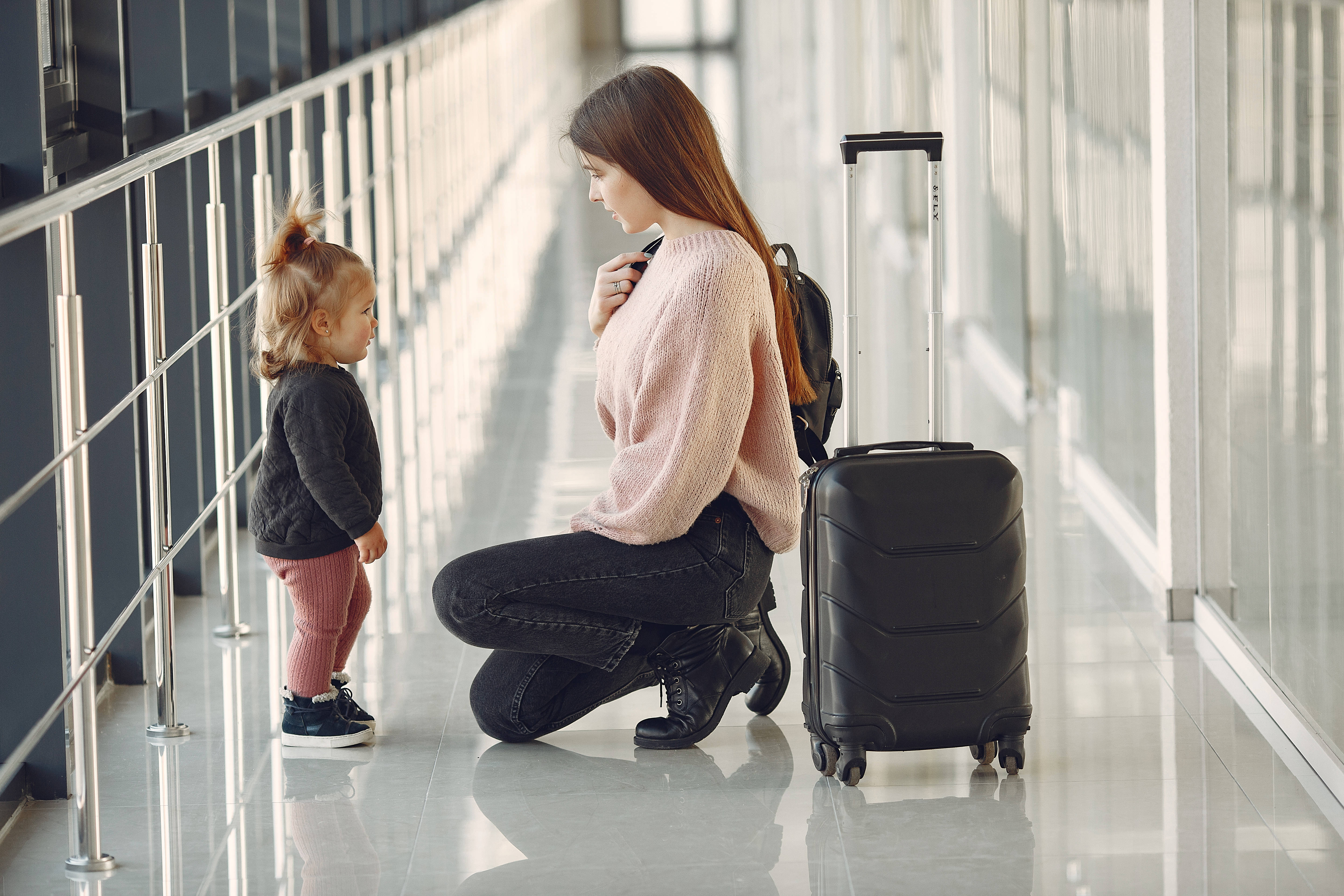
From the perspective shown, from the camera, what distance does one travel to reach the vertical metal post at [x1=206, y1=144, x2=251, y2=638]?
2771mm

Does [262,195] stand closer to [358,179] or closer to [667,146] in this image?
[667,146]

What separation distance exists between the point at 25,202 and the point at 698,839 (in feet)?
3.71

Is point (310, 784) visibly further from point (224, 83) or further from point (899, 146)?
point (224, 83)

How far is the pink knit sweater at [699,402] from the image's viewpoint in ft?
7.05

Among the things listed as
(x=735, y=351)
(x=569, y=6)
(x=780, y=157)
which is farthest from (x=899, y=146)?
(x=569, y=6)

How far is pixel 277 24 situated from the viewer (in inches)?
189

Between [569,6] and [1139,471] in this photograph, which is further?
[569,6]

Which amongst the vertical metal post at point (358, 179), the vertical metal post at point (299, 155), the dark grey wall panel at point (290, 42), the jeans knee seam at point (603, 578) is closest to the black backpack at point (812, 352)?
the jeans knee seam at point (603, 578)

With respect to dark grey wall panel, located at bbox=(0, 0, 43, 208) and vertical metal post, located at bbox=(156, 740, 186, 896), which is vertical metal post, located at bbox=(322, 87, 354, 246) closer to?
dark grey wall panel, located at bbox=(0, 0, 43, 208)

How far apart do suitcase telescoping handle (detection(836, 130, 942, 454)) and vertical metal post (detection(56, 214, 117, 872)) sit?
3.21 feet

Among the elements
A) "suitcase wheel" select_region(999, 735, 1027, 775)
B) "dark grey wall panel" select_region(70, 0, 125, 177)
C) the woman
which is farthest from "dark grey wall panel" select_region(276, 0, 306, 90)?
"suitcase wheel" select_region(999, 735, 1027, 775)

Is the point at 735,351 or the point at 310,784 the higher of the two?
the point at 735,351

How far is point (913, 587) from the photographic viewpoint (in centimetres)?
213

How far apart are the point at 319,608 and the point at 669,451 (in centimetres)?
61
